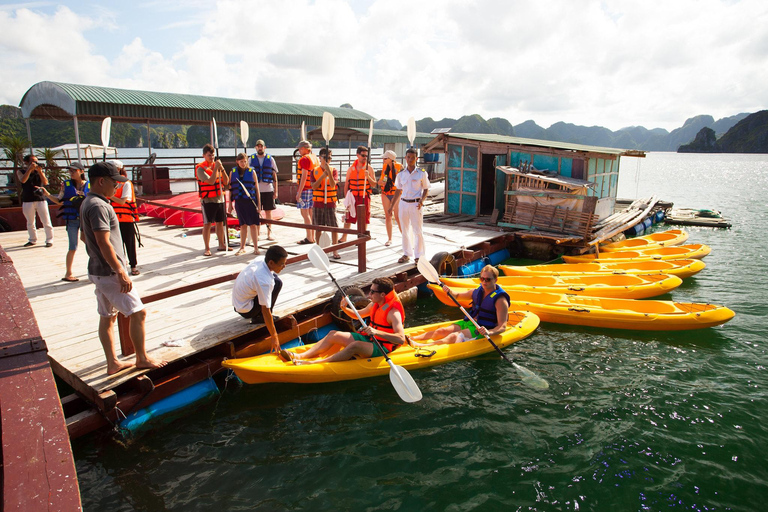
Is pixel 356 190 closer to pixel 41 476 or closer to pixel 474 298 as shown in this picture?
pixel 474 298

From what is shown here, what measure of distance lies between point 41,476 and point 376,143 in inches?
1139

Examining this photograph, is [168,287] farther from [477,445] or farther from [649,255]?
[649,255]

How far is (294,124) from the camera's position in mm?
21016

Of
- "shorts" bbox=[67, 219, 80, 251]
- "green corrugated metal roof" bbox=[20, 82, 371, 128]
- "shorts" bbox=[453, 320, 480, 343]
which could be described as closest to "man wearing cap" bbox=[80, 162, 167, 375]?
"shorts" bbox=[67, 219, 80, 251]

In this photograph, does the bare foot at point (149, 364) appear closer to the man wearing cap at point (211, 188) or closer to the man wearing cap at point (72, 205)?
the man wearing cap at point (72, 205)

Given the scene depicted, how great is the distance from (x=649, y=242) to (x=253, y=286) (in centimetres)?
1230

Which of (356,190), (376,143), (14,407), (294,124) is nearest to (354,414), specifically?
(14,407)

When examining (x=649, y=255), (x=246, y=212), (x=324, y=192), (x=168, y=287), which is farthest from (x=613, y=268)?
(x=168, y=287)

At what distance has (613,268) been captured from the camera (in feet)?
35.7

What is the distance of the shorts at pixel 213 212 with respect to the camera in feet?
29.6

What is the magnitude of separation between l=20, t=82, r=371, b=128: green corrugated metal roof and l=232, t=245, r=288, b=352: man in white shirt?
36.3ft

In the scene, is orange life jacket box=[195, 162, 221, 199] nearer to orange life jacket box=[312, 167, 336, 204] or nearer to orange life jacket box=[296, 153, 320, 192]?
orange life jacket box=[296, 153, 320, 192]

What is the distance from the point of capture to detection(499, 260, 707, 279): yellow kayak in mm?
10367

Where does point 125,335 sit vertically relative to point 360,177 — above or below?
below
